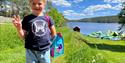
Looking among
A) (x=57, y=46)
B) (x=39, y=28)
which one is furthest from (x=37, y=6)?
(x=57, y=46)

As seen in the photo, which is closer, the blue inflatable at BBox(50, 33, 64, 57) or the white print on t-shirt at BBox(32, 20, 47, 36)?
the white print on t-shirt at BBox(32, 20, 47, 36)

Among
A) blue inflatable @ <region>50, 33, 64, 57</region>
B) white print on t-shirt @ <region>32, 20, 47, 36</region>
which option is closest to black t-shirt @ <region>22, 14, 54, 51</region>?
white print on t-shirt @ <region>32, 20, 47, 36</region>

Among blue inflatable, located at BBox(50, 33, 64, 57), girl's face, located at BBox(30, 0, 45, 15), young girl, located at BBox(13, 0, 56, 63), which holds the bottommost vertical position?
blue inflatable, located at BBox(50, 33, 64, 57)

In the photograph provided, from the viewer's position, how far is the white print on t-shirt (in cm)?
524

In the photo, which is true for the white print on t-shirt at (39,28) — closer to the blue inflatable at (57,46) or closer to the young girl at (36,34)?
the young girl at (36,34)

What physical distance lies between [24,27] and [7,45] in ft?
36.0

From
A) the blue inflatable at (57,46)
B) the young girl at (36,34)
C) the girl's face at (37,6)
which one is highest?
the girl's face at (37,6)

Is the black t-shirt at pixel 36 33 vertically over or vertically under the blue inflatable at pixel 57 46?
over

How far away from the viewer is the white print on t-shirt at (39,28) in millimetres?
5238

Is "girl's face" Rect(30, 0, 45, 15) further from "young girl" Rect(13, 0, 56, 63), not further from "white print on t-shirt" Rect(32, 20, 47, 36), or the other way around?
"white print on t-shirt" Rect(32, 20, 47, 36)

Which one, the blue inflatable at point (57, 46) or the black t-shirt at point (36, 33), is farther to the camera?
the blue inflatable at point (57, 46)

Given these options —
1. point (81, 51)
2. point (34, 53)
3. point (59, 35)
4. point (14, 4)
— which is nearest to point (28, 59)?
point (34, 53)

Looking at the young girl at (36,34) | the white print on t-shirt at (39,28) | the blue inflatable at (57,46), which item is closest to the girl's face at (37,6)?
the young girl at (36,34)

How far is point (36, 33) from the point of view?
5.24m
